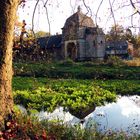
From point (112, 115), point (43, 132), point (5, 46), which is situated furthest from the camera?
point (112, 115)

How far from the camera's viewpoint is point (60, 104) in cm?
1822

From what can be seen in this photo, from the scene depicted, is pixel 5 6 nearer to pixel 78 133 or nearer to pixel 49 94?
pixel 78 133

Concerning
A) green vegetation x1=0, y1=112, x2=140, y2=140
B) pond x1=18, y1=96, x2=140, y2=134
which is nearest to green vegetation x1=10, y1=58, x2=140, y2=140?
green vegetation x1=0, y1=112, x2=140, y2=140

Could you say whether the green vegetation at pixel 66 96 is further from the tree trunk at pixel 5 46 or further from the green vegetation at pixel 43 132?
the tree trunk at pixel 5 46

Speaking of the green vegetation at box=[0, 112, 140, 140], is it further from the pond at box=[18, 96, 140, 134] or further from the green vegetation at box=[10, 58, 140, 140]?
the pond at box=[18, 96, 140, 134]

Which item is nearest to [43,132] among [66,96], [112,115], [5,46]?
[5,46]

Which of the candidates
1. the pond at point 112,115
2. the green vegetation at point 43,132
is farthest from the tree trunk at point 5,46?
the pond at point 112,115

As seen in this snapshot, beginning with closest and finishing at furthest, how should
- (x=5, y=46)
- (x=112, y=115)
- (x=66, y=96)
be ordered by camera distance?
(x=5, y=46) < (x=112, y=115) < (x=66, y=96)

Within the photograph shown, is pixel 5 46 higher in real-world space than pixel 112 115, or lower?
higher

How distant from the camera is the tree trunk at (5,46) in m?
7.64

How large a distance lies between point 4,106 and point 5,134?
906 millimetres

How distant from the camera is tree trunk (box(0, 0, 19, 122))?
7.64 meters

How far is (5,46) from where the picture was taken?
7.70 meters

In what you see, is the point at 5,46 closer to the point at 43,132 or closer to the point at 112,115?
the point at 43,132
